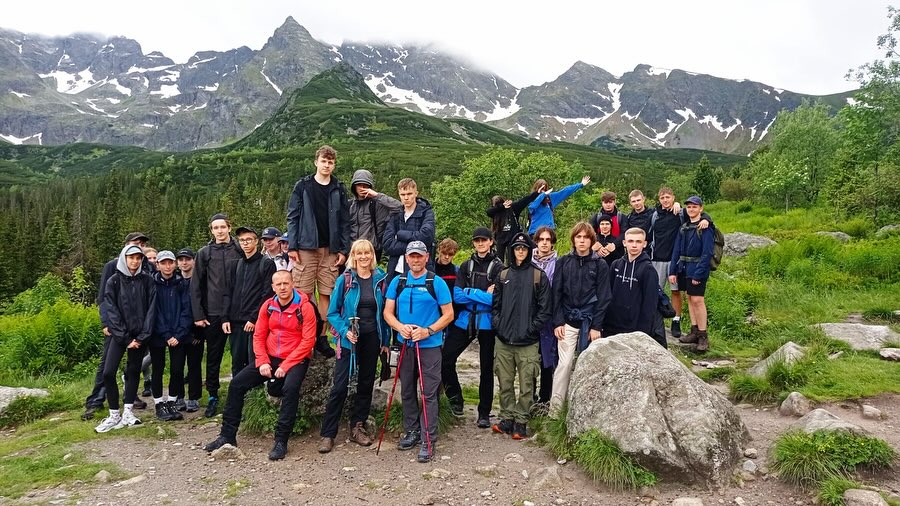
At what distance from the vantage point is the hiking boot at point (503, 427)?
23.2 ft

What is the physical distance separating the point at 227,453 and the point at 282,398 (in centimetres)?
96

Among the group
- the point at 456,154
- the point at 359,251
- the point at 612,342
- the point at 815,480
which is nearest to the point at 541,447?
the point at 612,342

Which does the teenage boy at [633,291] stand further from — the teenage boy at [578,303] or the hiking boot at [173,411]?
the hiking boot at [173,411]

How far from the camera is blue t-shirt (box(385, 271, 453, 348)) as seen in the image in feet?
21.9

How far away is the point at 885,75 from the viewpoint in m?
24.8

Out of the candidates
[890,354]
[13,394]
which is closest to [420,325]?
[890,354]

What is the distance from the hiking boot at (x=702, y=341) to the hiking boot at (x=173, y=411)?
387 inches

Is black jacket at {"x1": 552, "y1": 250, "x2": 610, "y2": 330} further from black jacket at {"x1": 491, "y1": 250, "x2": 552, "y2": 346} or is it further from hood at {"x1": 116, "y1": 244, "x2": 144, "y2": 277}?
hood at {"x1": 116, "y1": 244, "x2": 144, "y2": 277}

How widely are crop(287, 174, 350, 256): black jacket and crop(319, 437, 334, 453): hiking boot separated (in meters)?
2.74

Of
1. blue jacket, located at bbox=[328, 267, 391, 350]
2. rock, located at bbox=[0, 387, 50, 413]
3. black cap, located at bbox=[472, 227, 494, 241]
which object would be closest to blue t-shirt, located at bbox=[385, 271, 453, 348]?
blue jacket, located at bbox=[328, 267, 391, 350]

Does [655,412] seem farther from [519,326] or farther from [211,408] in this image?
[211,408]

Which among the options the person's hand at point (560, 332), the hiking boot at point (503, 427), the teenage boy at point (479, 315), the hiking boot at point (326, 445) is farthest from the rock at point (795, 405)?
the hiking boot at point (326, 445)

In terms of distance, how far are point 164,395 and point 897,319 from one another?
1505 cm

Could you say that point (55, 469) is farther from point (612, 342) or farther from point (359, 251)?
point (612, 342)
